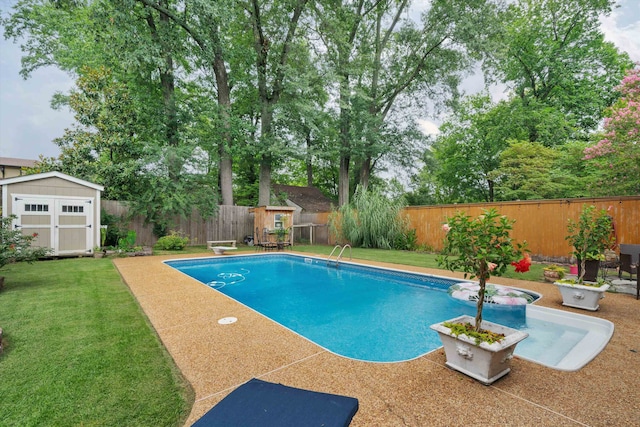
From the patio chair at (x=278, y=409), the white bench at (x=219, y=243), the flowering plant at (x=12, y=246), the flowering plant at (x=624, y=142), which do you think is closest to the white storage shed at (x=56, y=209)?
the white bench at (x=219, y=243)

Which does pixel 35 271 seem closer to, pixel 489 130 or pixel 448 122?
pixel 489 130

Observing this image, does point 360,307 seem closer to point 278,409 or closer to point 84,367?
point 84,367

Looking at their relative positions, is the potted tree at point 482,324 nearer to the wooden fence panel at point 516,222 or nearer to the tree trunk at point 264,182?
the wooden fence panel at point 516,222

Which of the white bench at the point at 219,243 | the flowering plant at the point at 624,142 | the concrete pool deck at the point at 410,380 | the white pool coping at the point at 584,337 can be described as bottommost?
the white pool coping at the point at 584,337

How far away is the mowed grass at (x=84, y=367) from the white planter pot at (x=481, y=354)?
193 centimetres

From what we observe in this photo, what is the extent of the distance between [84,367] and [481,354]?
296 cm

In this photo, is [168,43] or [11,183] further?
[168,43]

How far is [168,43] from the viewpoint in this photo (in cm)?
1066

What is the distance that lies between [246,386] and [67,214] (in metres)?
9.46

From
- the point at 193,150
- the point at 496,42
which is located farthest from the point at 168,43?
the point at 496,42

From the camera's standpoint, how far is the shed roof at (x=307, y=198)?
20906 millimetres

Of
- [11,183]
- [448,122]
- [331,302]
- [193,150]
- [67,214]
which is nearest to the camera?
[331,302]

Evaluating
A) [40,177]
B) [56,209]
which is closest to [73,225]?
[56,209]

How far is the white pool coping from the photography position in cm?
254
